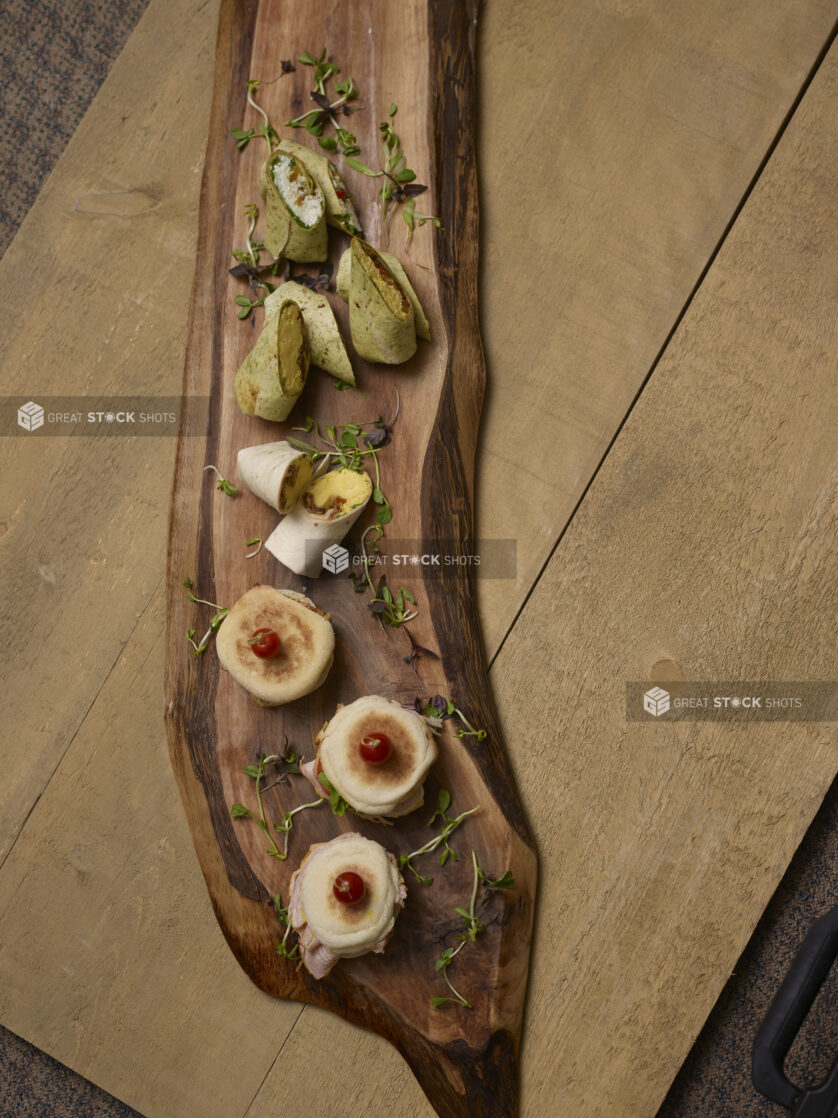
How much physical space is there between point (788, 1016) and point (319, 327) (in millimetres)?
1462

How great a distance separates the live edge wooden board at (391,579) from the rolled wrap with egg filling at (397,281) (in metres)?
0.04

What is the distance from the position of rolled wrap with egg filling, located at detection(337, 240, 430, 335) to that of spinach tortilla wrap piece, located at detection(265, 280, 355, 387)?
40 mm

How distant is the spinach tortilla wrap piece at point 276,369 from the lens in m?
1.45

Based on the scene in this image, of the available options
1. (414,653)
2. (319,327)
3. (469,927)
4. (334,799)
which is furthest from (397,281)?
(469,927)

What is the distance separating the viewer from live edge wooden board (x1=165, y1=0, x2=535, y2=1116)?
1.49 meters

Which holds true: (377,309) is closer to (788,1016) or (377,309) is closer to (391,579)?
(391,579)

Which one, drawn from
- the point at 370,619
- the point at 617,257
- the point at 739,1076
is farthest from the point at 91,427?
the point at 739,1076

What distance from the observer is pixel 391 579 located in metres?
1.53

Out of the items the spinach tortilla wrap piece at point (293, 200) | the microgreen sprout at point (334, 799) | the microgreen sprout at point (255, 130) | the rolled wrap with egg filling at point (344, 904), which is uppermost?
the microgreen sprout at point (255, 130)

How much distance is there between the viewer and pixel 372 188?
1.57 meters

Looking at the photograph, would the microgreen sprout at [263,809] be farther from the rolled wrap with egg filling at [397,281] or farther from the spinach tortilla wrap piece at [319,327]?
the rolled wrap with egg filling at [397,281]

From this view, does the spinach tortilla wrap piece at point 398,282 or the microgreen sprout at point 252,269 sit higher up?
the spinach tortilla wrap piece at point 398,282

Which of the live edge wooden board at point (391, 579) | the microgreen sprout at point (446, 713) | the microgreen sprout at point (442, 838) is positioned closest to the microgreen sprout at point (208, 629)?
the live edge wooden board at point (391, 579)

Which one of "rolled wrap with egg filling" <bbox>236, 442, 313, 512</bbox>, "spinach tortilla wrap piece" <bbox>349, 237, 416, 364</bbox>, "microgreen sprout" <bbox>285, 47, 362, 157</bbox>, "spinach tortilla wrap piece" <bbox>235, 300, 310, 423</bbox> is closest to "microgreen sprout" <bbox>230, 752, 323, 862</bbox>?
"rolled wrap with egg filling" <bbox>236, 442, 313, 512</bbox>
